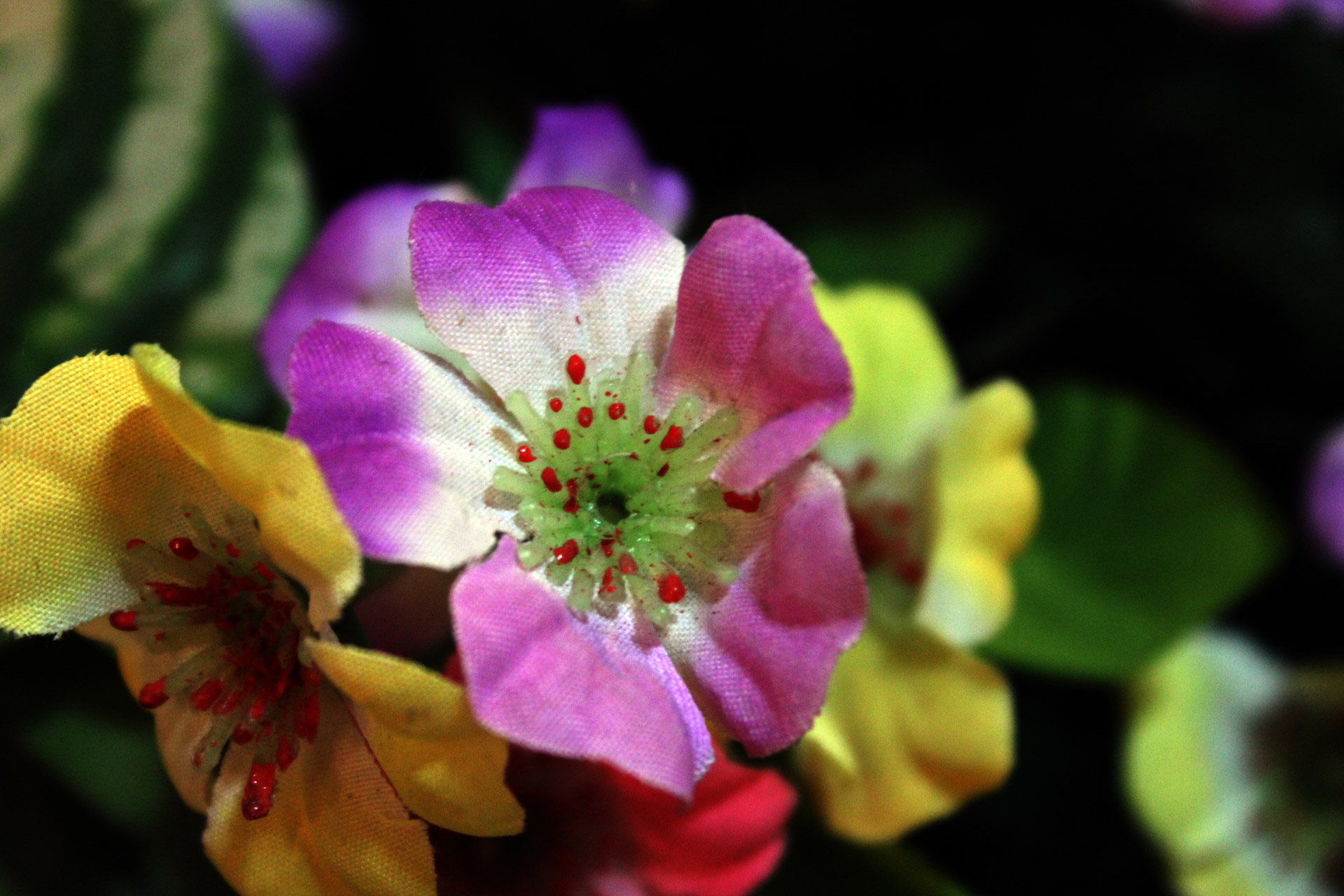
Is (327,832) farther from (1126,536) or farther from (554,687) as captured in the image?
(1126,536)

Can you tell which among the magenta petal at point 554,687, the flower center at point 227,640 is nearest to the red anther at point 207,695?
the flower center at point 227,640

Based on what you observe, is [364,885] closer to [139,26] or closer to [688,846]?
[688,846]

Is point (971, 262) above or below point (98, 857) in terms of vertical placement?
above

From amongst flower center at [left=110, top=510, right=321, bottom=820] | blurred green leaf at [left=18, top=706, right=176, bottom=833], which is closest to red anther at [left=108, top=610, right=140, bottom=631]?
flower center at [left=110, top=510, right=321, bottom=820]

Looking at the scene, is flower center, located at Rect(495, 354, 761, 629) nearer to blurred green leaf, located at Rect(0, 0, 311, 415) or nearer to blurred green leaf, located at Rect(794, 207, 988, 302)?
blurred green leaf, located at Rect(0, 0, 311, 415)

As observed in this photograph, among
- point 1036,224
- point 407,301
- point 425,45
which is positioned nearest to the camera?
point 407,301

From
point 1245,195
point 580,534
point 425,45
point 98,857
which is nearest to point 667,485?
point 580,534

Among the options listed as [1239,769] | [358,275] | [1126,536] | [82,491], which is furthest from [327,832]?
[1239,769]
